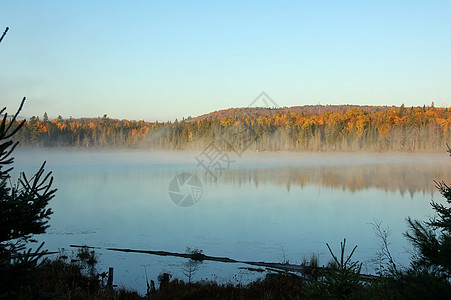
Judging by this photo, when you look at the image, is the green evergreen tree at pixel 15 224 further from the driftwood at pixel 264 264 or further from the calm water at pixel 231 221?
the driftwood at pixel 264 264

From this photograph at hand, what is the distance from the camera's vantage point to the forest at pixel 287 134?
3629 inches

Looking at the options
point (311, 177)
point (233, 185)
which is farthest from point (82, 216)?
point (311, 177)

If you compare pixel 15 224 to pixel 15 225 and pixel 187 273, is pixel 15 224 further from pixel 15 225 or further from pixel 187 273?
pixel 187 273

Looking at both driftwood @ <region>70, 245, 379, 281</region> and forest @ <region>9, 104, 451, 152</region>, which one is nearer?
driftwood @ <region>70, 245, 379, 281</region>

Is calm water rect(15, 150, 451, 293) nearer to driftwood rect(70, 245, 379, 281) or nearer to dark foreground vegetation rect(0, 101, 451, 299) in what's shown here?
driftwood rect(70, 245, 379, 281)

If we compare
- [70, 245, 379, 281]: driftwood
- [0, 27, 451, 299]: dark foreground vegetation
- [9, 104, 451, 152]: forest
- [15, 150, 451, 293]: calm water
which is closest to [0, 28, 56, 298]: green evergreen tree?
[0, 27, 451, 299]: dark foreground vegetation

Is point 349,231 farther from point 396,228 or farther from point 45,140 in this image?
point 45,140

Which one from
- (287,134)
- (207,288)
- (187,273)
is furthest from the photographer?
(287,134)

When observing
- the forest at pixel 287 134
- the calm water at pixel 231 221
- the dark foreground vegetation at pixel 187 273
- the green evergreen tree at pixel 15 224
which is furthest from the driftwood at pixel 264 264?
the forest at pixel 287 134

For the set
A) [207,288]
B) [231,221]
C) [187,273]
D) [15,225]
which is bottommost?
[231,221]

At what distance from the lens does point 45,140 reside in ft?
380

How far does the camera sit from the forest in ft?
302

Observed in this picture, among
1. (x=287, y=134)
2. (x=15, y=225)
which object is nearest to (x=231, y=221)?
(x=15, y=225)

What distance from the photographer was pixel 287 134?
344ft
